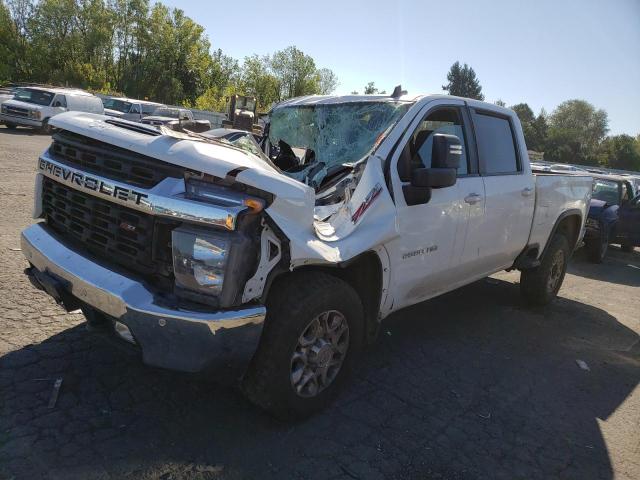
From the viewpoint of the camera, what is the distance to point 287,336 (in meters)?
2.71

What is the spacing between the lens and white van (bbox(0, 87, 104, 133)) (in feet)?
65.2

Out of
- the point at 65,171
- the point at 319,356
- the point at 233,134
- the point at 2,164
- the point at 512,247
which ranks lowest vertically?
the point at 2,164

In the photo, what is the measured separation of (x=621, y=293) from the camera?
7785 mm

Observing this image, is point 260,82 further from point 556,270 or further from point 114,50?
point 556,270

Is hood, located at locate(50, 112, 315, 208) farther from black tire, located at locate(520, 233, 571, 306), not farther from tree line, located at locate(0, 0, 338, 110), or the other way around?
tree line, located at locate(0, 0, 338, 110)

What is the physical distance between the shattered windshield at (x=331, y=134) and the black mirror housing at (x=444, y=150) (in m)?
0.43

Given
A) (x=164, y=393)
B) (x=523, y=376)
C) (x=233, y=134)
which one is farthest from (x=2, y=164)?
(x=523, y=376)

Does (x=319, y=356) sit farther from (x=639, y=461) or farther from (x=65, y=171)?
(x=639, y=461)

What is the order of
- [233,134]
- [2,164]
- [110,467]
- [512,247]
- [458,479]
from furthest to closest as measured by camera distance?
[2,164]
[512,247]
[233,134]
[458,479]
[110,467]

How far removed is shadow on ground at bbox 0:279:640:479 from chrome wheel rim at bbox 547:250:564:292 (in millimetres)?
1650

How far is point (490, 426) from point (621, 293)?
5670 mm

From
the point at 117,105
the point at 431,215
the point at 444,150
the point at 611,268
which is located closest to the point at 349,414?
the point at 431,215

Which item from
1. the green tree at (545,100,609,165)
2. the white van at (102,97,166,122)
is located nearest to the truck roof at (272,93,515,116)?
the white van at (102,97,166,122)

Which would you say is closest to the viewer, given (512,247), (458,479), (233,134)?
(458,479)
